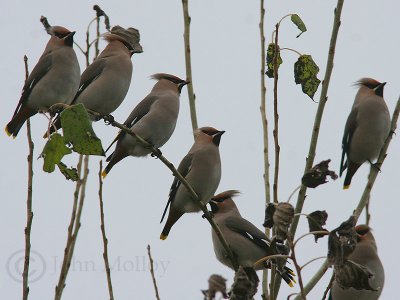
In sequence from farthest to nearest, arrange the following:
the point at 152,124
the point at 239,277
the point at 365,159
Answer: the point at 365,159 < the point at 152,124 < the point at 239,277

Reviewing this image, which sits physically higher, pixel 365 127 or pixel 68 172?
pixel 365 127

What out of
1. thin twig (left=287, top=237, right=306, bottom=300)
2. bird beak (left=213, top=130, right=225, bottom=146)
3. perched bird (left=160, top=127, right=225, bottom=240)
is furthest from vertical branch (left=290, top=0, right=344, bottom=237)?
bird beak (left=213, top=130, right=225, bottom=146)

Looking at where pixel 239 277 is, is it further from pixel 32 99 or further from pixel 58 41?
pixel 58 41

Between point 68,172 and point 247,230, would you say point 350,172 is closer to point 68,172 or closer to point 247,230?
point 247,230

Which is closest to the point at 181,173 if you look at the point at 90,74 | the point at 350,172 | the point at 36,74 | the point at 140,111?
the point at 140,111

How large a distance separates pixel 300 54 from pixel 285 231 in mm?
1462

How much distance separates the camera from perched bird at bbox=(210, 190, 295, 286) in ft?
15.9

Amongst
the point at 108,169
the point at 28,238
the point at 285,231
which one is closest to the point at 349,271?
the point at 285,231

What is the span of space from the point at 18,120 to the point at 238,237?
5.97 feet

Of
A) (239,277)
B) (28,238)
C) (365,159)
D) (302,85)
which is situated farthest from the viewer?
(365,159)

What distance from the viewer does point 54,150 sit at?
8.55 feet

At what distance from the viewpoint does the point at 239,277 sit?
273 cm

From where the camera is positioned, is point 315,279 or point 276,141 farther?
point 315,279

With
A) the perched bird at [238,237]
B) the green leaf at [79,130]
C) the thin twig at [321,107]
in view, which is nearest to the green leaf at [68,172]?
the green leaf at [79,130]
